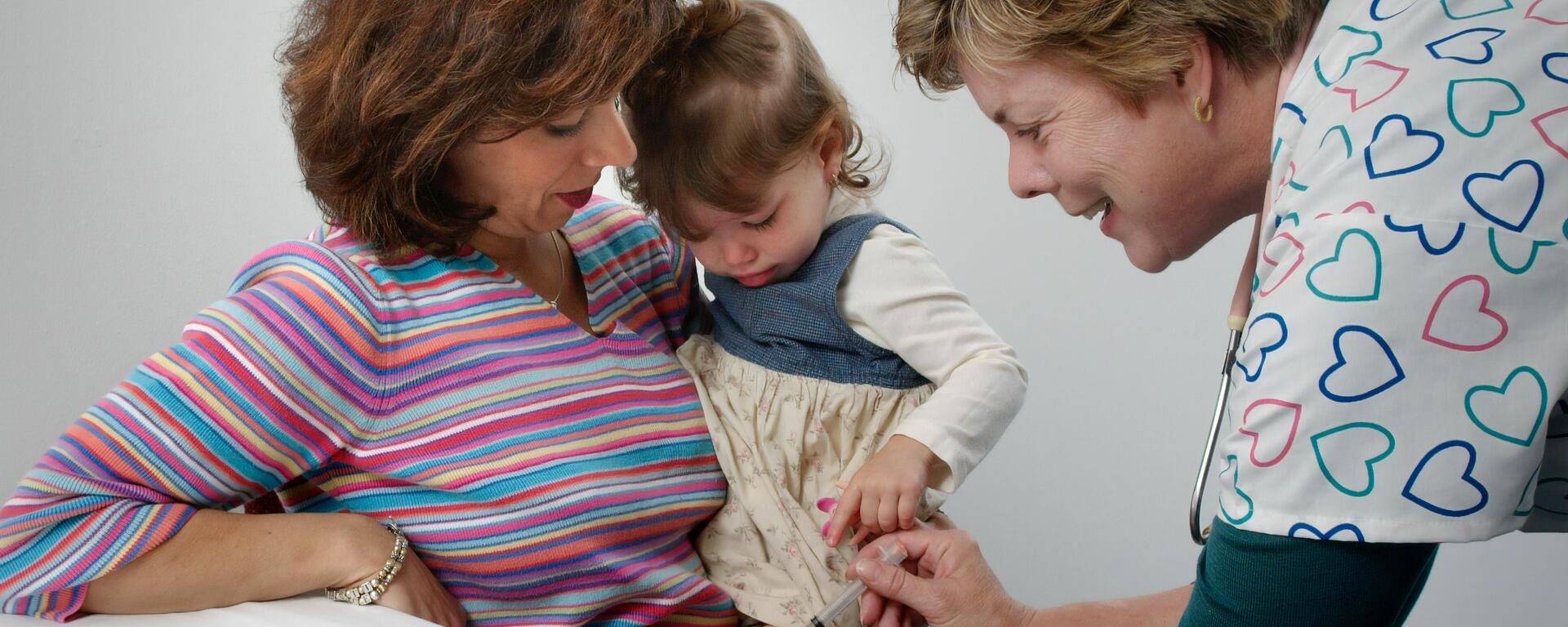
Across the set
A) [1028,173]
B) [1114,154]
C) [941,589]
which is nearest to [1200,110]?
[1114,154]

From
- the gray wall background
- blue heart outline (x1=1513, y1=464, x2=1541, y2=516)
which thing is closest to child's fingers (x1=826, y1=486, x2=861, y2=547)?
the gray wall background

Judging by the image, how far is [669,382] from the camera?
1.52m

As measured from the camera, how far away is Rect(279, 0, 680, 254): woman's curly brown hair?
1243mm

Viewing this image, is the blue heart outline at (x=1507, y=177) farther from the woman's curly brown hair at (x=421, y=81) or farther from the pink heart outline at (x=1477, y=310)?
the woman's curly brown hair at (x=421, y=81)

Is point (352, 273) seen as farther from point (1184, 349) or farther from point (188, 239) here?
point (1184, 349)

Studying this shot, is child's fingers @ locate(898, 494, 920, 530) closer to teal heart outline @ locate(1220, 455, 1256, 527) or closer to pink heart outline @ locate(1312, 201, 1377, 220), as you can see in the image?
teal heart outline @ locate(1220, 455, 1256, 527)

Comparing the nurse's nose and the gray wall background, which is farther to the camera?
the gray wall background

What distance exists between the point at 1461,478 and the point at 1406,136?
0.24 m

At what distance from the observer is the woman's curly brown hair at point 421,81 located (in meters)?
1.24

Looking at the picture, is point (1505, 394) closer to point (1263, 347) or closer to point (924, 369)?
point (1263, 347)

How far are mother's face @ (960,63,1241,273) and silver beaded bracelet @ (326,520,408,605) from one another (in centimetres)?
80

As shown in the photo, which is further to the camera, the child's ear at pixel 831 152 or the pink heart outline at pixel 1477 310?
the child's ear at pixel 831 152

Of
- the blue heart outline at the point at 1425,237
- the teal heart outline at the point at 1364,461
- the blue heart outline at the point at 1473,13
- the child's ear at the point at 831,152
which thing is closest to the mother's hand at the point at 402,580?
the child's ear at the point at 831,152

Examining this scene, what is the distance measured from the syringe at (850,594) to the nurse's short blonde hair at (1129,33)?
0.59 metres
